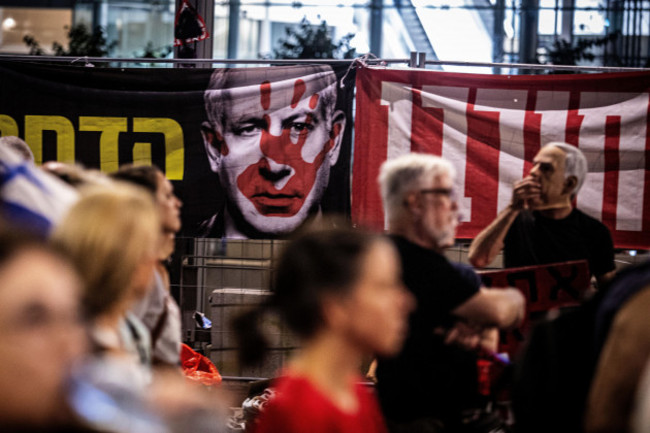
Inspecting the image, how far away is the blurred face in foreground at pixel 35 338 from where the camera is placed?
50.9 inches

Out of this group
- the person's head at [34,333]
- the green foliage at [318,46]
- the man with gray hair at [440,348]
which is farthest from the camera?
the green foliage at [318,46]

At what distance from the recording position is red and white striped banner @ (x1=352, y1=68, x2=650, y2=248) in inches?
232

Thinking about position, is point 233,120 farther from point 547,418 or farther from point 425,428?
point 547,418

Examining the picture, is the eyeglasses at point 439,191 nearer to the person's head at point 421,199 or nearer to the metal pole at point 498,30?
the person's head at point 421,199

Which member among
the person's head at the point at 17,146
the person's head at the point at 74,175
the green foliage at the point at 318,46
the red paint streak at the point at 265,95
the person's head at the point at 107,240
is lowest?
the person's head at the point at 107,240

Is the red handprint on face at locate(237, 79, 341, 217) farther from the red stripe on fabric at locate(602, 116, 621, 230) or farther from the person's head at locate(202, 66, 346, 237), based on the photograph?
the red stripe on fabric at locate(602, 116, 621, 230)

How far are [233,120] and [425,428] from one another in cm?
343

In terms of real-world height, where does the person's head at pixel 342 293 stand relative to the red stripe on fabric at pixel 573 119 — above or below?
below

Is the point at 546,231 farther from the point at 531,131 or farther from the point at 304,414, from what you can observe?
the point at 304,414

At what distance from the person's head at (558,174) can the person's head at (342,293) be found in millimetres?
2812

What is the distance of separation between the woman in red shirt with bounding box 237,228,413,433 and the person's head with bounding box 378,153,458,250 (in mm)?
1107

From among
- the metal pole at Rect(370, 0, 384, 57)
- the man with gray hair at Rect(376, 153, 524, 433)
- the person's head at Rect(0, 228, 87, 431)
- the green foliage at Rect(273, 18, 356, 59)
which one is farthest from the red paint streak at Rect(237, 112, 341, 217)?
the metal pole at Rect(370, 0, 384, 57)

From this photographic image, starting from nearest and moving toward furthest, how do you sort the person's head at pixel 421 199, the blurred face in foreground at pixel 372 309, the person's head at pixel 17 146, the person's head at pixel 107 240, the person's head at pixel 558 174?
the person's head at pixel 107 240 → the blurred face in foreground at pixel 372 309 → the person's head at pixel 421 199 → the person's head at pixel 558 174 → the person's head at pixel 17 146

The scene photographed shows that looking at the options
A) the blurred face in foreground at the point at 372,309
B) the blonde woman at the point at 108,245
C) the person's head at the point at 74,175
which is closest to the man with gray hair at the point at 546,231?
the person's head at the point at 74,175
